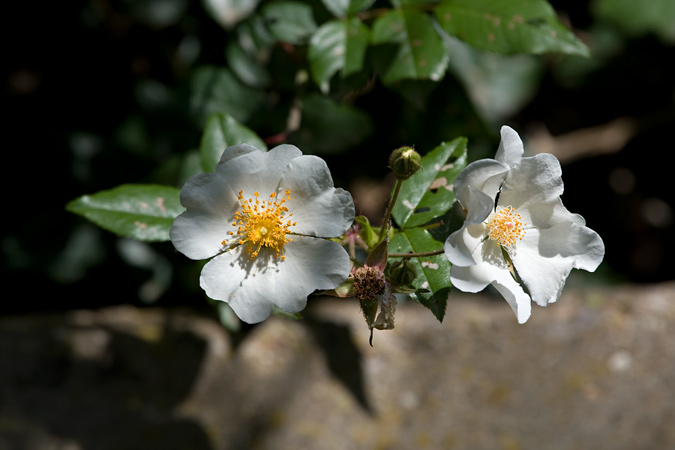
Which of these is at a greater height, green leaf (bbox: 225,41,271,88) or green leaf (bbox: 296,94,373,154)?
green leaf (bbox: 225,41,271,88)

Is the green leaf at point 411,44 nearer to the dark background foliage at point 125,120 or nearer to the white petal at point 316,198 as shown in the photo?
the dark background foliage at point 125,120

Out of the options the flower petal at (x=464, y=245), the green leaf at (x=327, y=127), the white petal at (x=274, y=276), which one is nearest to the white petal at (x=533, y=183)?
the flower petal at (x=464, y=245)

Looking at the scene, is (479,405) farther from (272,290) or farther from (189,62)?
(189,62)

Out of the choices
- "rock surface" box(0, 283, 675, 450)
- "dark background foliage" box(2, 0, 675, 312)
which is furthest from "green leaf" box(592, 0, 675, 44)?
"rock surface" box(0, 283, 675, 450)

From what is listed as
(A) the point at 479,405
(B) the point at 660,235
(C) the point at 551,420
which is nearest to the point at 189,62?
(A) the point at 479,405

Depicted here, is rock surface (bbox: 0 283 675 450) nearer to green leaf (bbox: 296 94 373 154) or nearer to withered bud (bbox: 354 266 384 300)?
green leaf (bbox: 296 94 373 154)

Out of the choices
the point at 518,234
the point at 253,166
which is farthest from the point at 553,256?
the point at 253,166

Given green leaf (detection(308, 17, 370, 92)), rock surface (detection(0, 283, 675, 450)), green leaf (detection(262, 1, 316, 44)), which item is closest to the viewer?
green leaf (detection(308, 17, 370, 92))
